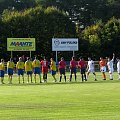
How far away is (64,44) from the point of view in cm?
7312

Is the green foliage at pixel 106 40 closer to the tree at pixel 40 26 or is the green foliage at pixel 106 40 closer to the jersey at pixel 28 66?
the tree at pixel 40 26

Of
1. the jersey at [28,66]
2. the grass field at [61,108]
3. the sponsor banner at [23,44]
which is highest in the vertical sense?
the sponsor banner at [23,44]

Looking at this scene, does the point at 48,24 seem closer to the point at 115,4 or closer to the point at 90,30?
the point at 90,30

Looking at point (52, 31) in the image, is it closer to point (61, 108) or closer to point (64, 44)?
point (64, 44)

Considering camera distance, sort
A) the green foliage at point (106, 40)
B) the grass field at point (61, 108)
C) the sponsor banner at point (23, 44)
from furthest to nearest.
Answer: the green foliage at point (106, 40) < the sponsor banner at point (23, 44) < the grass field at point (61, 108)

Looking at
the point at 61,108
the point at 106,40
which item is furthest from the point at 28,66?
the point at 106,40

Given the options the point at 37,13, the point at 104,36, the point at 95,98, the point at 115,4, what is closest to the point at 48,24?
the point at 37,13

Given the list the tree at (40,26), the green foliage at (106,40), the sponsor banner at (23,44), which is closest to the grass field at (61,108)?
the sponsor banner at (23,44)

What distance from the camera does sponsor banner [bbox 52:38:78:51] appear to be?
72.6 m

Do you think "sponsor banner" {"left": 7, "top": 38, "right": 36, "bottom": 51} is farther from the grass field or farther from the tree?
the grass field

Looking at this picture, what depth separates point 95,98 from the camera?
2205 cm

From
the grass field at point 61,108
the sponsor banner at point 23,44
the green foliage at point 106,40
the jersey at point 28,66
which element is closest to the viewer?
the grass field at point 61,108

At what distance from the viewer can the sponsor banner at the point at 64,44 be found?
72.6 meters

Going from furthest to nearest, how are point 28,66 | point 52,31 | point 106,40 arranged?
point 106,40 < point 52,31 < point 28,66
